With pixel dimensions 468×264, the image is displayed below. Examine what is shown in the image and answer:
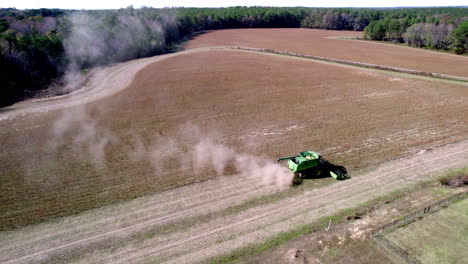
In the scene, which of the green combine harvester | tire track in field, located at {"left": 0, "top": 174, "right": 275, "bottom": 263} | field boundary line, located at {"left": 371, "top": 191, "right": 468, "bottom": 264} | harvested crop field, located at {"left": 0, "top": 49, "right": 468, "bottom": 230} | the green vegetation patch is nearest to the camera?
the green vegetation patch

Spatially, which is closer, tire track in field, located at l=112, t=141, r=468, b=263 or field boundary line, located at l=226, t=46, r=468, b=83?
tire track in field, located at l=112, t=141, r=468, b=263

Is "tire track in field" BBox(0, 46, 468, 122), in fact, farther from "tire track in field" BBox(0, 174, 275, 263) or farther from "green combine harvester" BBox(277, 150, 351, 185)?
"green combine harvester" BBox(277, 150, 351, 185)

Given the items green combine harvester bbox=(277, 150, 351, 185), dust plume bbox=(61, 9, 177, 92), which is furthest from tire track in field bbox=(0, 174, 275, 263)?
dust plume bbox=(61, 9, 177, 92)

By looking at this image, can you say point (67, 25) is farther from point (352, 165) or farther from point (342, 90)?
point (352, 165)

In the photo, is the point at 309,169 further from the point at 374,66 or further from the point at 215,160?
the point at 374,66

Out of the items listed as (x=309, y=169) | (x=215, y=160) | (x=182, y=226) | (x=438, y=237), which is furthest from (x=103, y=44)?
(x=438, y=237)

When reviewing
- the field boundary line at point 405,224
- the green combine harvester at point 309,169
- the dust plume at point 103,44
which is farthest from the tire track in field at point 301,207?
the dust plume at point 103,44
